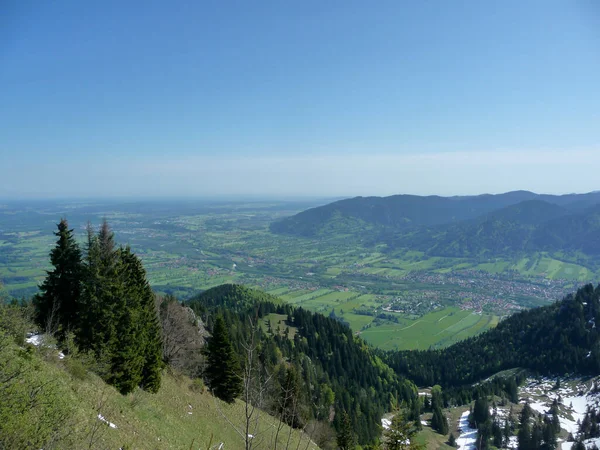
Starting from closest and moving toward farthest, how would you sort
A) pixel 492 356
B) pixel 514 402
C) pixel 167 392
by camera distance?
pixel 167 392 → pixel 514 402 → pixel 492 356

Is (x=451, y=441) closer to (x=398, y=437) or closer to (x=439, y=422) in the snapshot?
(x=439, y=422)

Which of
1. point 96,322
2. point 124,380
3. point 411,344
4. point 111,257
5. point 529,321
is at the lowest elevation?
point 411,344

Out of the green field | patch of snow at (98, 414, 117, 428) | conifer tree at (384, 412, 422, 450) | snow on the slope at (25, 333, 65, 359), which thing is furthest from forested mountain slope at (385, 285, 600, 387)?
snow on the slope at (25, 333, 65, 359)

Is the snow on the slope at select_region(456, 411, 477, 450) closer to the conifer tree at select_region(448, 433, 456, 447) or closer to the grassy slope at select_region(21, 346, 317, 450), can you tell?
the conifer tree at select_region(448, 433, 456, 447)

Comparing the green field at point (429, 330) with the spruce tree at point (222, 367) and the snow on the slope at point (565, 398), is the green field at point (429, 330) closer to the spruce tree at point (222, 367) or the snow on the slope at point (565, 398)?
the snow on the slope at point (565, 398)

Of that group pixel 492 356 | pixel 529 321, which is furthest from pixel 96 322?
pixel 529 321

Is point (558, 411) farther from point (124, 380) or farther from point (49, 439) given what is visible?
point (49, 439)
